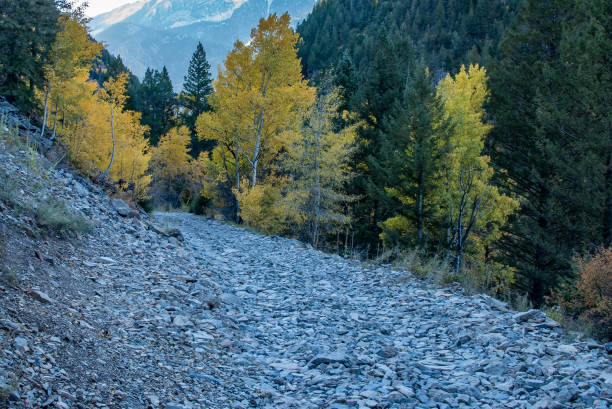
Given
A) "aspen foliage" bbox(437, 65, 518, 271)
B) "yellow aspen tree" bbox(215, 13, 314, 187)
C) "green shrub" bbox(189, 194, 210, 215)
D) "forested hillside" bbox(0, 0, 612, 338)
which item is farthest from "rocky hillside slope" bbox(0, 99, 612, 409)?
"green shrub" bbox(189, 194, 210, 215)

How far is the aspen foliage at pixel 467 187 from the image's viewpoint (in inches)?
565

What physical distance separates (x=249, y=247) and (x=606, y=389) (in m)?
11.2

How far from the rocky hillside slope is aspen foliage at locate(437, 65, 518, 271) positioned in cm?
741

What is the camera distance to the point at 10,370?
8.63ft

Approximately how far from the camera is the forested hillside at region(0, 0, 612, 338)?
1219 centimetres

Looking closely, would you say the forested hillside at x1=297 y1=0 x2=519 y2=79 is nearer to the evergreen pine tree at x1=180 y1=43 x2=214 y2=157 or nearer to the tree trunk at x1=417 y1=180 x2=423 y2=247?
the evergreen pine tree at x1=180 y1=43 x2=214 y2=157

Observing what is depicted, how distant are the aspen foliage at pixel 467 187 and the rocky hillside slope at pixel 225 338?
24.3 feet

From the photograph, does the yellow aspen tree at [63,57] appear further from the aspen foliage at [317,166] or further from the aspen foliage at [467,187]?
the aspen foliage at [467,187]

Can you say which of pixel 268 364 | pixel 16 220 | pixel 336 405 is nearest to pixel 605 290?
pixel 336 405

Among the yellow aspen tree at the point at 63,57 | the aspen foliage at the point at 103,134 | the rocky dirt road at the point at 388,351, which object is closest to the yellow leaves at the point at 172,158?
the aspen foliage at the point at 103,134

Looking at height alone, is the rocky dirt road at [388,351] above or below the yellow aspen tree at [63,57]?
below

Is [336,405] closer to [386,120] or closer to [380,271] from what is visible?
[380,271]

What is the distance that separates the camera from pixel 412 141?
18.0 m

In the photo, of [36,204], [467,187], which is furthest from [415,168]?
[36,204]
